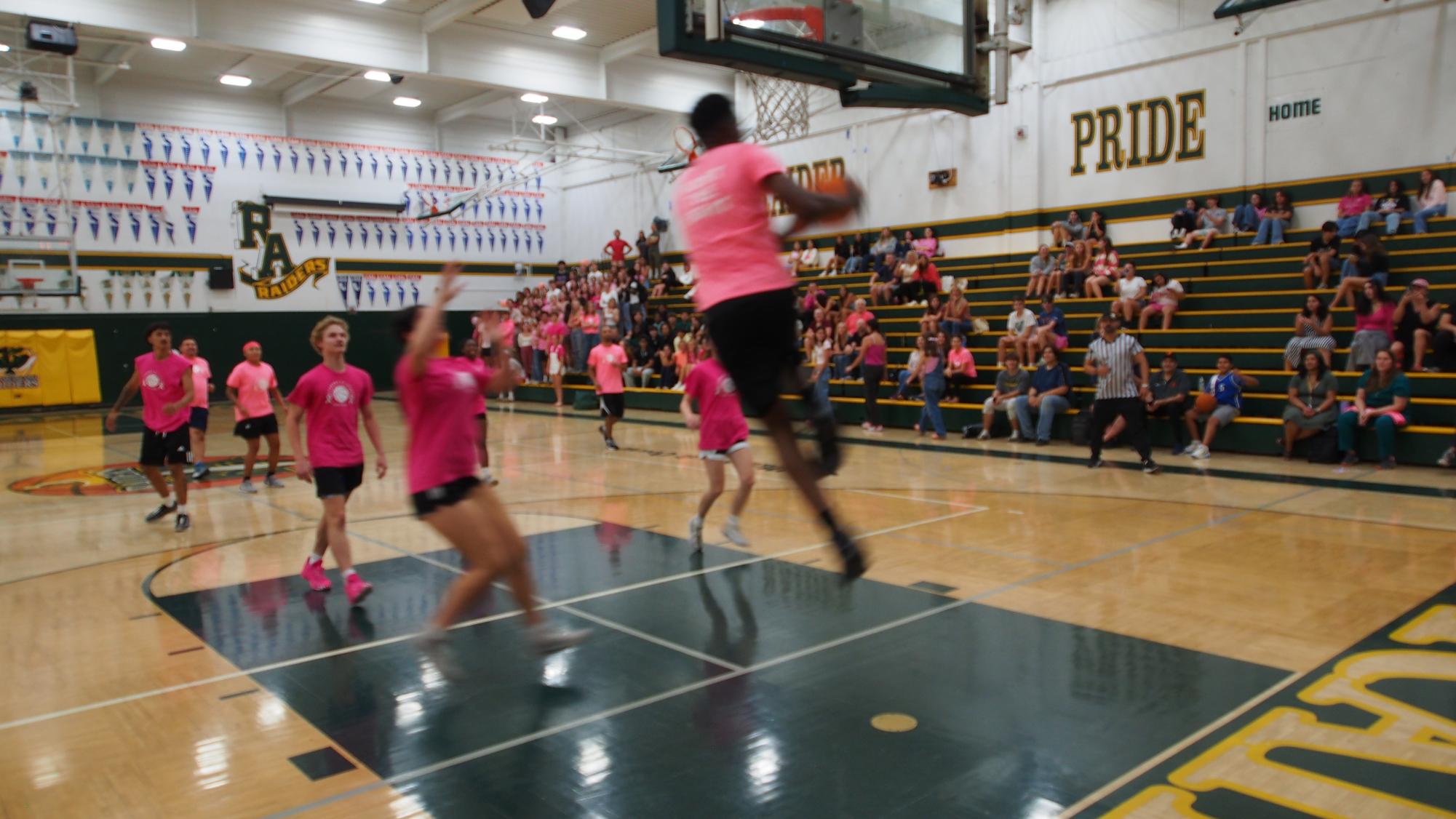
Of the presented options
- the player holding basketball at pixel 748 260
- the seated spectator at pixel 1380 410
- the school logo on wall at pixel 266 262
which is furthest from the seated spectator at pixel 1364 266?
the school logo on wall at pixel 266 262

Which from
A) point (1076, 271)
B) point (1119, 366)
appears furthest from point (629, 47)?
point (1119, 366)

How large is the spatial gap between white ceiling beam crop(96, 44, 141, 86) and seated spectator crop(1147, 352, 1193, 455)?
20.2m

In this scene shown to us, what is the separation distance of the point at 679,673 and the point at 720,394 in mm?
2788

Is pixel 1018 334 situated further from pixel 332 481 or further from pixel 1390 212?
pixel 332 481

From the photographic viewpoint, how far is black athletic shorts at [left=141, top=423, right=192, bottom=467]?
8.93 metres

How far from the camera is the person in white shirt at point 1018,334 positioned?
549 inches

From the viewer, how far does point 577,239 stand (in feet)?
96.7

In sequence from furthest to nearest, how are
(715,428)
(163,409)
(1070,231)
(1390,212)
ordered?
1. (1070,231)
2. (1390,212)
3. (163,409)
4. (715,428)

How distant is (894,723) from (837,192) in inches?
89.4

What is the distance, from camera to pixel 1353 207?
1400cm

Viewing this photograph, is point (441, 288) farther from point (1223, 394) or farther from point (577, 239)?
point (577, 239)

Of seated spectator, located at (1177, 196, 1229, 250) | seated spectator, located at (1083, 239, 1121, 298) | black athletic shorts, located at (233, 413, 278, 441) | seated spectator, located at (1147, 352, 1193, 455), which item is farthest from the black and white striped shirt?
black athletic shorts, located at (233, 413, 278, 441)

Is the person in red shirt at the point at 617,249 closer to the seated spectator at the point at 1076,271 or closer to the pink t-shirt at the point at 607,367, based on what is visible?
the pink t-shirt at the point at 607,367

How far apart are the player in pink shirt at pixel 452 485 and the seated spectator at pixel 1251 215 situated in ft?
47.4
